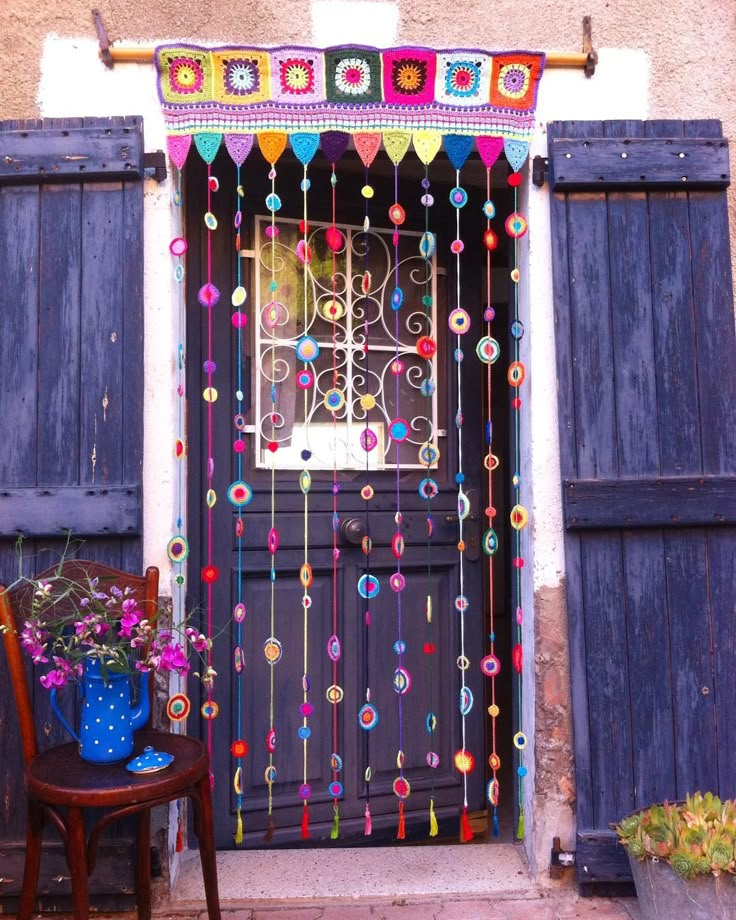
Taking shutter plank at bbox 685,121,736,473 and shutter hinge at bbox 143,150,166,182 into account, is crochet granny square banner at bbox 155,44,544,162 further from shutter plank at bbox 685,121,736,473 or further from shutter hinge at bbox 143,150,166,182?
shutter plank at bbox 685,121,736,473

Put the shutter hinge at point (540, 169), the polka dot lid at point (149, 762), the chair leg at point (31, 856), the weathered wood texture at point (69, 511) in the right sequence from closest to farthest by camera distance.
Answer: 1. the polka dot lid at point (149, 762)
2. the chair leg at point (31, 856)
3. the weathered wood texture at point (69, 511)
4. the shutter hinge at point (540, 169)

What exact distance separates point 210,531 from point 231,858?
1.10 metres

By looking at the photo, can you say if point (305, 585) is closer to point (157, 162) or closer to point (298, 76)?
point (157, 162)

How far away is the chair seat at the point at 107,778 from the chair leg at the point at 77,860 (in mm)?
47

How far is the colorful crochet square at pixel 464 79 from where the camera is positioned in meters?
2.56

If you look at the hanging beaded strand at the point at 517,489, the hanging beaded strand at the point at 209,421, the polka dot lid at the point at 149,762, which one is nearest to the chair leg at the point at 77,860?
the polka dot lid at the point at 149,762

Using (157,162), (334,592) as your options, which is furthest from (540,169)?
(334,592)

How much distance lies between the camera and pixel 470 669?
122 inches

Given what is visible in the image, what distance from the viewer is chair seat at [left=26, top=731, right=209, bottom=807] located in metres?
1.86

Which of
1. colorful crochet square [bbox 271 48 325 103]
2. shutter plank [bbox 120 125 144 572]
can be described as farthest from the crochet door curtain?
shutter plank [bbox 120 125 144 572]

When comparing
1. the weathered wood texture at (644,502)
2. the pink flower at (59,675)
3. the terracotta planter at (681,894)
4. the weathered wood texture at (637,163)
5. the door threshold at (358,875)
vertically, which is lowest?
the door threshold at (358,875)

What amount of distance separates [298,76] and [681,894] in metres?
2.59

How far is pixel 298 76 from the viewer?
8.33 ft

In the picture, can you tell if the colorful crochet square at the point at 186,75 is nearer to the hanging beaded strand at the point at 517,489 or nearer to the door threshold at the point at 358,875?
the hanging beaded strand at the point at 517,489
